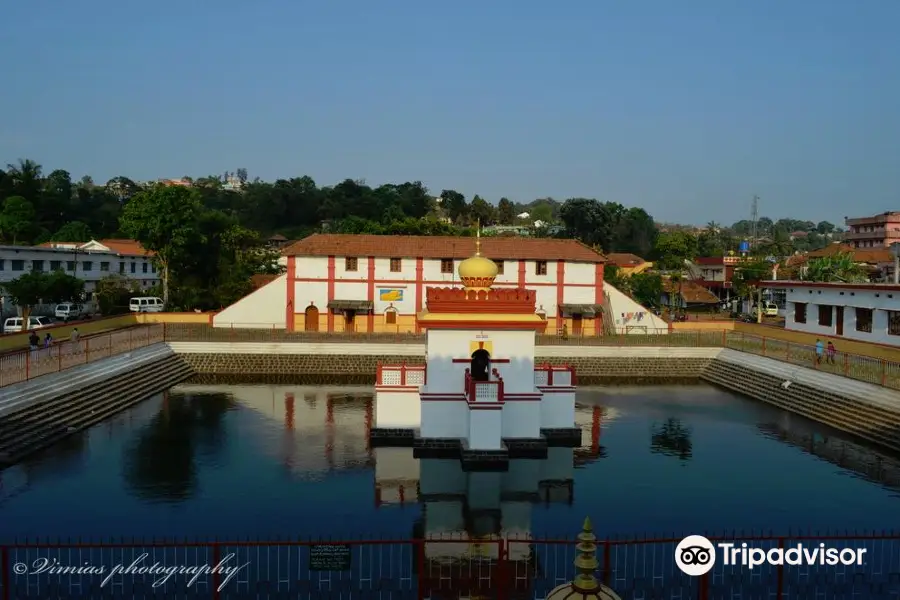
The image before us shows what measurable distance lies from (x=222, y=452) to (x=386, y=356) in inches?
656

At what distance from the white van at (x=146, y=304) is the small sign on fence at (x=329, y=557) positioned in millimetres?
44099

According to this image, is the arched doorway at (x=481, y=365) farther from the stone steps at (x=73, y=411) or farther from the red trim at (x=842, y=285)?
the red trim at (x=842, y=285)

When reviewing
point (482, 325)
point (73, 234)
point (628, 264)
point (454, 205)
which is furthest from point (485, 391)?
point (454, 205)

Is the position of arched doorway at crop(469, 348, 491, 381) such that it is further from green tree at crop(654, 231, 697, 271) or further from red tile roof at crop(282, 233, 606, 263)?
green tree at crop(654, 231, 697, 271)

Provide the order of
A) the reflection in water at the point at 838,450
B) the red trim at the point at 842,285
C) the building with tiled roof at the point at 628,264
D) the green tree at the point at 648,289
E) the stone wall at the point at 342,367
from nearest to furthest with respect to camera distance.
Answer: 1. the reflection in water at the point at 838,450
2. the red trim at the point at 842,285
3. the stone wall at the point at 342,367
4. the green tree at the point at 648,289
5. the building with tiled roof at the point at 628,264

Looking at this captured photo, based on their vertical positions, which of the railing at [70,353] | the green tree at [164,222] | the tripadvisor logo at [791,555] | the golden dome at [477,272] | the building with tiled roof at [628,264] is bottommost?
the tripadvisor logo at [791,555]

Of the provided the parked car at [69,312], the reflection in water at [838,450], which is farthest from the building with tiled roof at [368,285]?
the reflection in water at [838,450]

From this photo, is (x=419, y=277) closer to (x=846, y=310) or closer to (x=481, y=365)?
(x=846, y=310)

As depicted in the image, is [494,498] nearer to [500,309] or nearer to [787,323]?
[500,309]

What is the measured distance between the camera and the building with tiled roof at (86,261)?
48.1m

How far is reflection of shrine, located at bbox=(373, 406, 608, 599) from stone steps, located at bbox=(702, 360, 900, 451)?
27.5 feet

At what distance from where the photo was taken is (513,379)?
71.1 feet

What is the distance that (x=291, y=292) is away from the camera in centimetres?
4422

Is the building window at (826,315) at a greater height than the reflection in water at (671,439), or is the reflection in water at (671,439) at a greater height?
the building window at (826,315)
